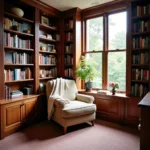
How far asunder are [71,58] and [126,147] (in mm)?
2465

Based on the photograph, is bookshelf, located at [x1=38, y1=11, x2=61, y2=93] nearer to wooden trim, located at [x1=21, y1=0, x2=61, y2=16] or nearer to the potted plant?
wooden trim, located at [x1=21, y1=0, x2=61, y2=16]

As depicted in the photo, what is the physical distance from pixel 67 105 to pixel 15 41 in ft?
5.56

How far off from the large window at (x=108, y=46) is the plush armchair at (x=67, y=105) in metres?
0.72

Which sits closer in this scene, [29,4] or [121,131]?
[121,131]

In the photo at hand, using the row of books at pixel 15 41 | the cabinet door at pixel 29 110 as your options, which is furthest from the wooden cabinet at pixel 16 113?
the row of books at pixel 15 41

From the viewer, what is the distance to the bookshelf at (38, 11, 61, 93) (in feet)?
11.9

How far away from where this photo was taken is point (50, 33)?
4.05m

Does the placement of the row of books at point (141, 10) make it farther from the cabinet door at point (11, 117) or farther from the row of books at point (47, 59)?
the cabinet door at point (11, 117)

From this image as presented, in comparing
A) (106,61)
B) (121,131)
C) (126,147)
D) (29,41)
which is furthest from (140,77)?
(29,41)

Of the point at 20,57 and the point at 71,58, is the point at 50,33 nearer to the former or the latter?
the point at 71,58

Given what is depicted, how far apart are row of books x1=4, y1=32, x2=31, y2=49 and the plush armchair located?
3.36ft

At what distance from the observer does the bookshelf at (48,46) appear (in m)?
3.64

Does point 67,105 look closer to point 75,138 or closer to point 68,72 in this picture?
point 75,138

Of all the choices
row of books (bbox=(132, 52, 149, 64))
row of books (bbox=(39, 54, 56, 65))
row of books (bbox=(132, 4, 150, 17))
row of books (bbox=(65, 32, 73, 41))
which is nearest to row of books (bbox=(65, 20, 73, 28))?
row of books (bbox=(65, 32, 73, 41))
